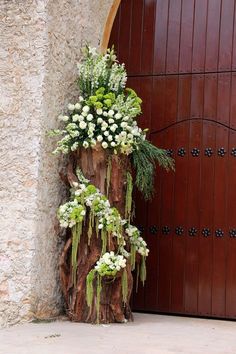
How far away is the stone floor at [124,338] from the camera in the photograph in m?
4.31

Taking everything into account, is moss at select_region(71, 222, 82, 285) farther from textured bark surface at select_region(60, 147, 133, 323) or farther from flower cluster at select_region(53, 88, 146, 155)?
flower cluster at select_region(53, 88, 146, 155)

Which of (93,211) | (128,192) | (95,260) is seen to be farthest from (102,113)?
(95,260)

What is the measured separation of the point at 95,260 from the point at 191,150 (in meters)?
1.31

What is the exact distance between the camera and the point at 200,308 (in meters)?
5.84

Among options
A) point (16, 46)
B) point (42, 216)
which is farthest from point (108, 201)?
point (16, 46)

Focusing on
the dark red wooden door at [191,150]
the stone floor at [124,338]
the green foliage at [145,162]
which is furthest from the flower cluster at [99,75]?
the stone floor at [124,338]

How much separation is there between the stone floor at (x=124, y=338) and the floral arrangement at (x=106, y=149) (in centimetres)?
33

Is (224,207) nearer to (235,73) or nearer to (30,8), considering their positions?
(235,73)

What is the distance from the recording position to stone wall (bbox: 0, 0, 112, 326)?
211 inches

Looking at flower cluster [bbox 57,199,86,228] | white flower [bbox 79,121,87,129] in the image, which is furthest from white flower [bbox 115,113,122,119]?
flower cluster [bbox 57,199,86,228]

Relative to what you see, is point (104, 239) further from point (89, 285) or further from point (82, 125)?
point (82, 125)

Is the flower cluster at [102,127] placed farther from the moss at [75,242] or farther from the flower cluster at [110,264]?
the flower cluster at [110,264]

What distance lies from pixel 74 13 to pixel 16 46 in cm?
59

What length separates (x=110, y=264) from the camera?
514cm
